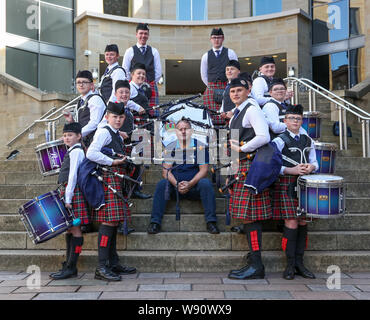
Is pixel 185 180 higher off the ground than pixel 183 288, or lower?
higher

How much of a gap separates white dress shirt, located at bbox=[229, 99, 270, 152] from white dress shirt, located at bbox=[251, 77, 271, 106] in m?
1.12

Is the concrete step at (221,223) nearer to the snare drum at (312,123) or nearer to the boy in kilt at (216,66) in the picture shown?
the snare drum at (312,123)

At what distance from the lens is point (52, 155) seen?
16.5ft

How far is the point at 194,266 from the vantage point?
4594mm

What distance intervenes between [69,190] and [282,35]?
15165 mm

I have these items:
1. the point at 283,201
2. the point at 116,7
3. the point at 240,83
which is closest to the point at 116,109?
the point at 240,83

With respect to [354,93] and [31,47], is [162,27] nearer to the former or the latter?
[31,47]

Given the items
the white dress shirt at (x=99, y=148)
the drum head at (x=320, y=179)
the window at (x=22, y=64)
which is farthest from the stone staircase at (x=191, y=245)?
the window at (x=22, y=64)

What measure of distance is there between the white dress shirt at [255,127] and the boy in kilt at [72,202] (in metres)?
1.81

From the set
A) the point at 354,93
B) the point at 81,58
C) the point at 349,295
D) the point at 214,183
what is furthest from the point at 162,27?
the point at 349,295

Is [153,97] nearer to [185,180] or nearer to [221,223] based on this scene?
[185,180]

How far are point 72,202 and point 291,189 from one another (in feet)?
7.78

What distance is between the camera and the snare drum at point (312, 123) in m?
6.38

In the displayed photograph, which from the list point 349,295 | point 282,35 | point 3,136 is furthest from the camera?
point 282,35
